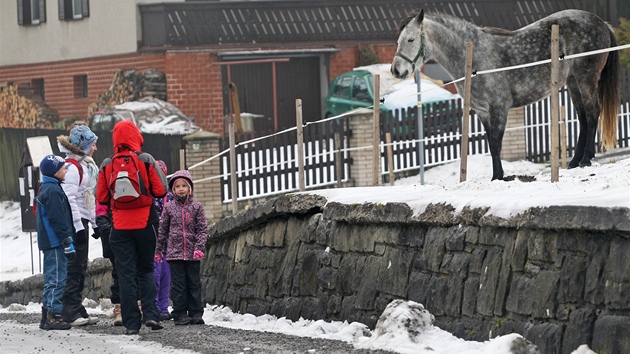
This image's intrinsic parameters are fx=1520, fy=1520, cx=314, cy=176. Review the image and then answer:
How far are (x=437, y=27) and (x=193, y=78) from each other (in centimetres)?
1912

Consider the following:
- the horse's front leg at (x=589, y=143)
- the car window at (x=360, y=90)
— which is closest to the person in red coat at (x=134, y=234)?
the horse's front leg at (x=589, y=143)

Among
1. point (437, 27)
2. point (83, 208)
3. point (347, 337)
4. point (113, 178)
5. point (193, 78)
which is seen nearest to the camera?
point (347, 337)

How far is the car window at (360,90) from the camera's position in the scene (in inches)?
1233

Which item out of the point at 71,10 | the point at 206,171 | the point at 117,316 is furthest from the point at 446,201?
the point at 71,10

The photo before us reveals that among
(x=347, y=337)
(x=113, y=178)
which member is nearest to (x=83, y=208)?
(x=113, y=178)

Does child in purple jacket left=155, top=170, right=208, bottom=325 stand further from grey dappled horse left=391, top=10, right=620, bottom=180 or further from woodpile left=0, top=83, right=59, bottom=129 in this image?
woodpile left=0, top=83, right=59, bottom=129

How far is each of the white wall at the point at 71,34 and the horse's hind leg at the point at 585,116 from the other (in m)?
19.7

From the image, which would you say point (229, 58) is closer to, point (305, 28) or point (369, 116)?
point (305, 28)

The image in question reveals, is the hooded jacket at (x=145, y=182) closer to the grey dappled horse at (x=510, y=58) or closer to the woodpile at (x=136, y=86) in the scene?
the grey dappled horse at (x=510, y=58)

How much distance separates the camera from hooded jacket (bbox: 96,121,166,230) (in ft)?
39.9

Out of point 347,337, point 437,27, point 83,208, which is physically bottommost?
point 347,337

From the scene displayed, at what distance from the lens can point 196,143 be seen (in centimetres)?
2511

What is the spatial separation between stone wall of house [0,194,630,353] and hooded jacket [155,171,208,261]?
70 centimetres

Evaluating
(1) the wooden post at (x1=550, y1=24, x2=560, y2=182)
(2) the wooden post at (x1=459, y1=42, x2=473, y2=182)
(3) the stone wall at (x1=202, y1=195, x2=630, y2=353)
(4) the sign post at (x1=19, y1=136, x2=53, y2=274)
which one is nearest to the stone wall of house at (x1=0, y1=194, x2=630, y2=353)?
(3) the stone wall at (x1=202, y1=195, x2=630, y2=353)
